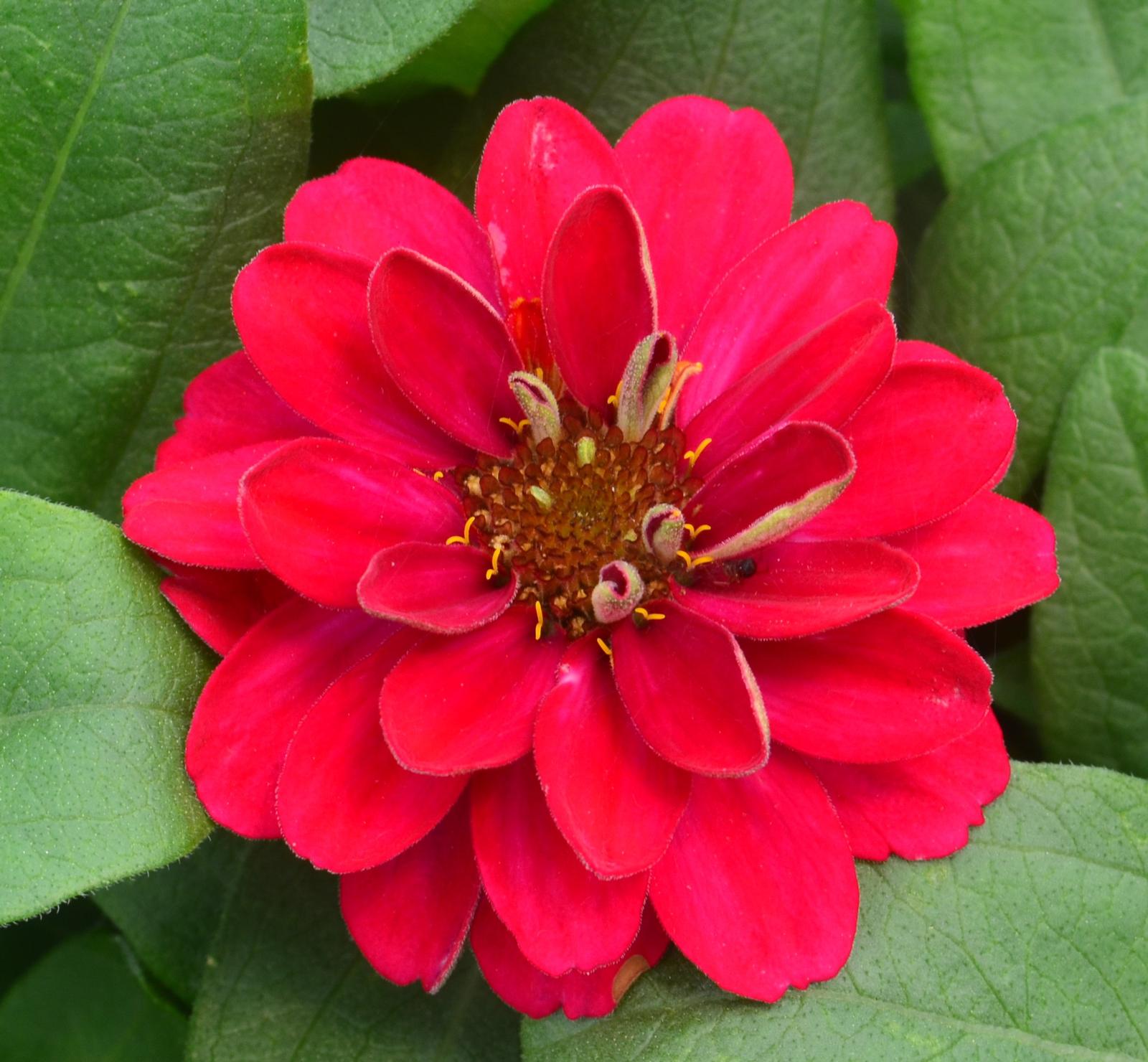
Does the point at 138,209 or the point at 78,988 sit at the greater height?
the point at 138,209

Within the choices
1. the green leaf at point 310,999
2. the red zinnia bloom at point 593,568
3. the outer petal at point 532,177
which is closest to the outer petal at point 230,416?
the red zinnia bloom at point 593,568

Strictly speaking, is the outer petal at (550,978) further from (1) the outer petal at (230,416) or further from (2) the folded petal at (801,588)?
(1) the outer petal at (230,416)

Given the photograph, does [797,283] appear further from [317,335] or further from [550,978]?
[550,978]

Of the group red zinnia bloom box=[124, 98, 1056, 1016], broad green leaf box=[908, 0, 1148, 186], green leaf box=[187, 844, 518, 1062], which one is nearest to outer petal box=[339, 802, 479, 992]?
red zinnia bloom box=[124, 98, 1056, 1016]

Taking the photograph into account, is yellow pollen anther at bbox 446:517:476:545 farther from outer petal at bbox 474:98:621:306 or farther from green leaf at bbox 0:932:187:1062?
green leaf at bbox 0:932:187:1062

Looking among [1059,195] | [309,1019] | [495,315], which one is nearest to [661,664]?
[495,315]

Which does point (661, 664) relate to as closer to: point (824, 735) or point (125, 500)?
point (824, 735)

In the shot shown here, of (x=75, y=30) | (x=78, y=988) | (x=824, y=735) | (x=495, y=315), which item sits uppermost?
(x=75, y=30)
